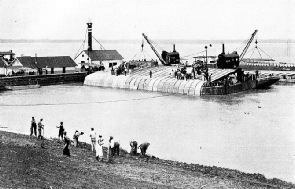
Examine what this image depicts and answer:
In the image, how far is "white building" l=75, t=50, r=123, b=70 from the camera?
81125mm

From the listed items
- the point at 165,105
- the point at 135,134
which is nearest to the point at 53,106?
the point at 165,105

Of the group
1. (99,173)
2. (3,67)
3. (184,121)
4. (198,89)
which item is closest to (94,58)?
(3,67)

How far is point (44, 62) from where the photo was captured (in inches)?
2736

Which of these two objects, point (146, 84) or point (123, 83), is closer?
point (146, 84)

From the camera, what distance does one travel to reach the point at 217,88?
179 feet

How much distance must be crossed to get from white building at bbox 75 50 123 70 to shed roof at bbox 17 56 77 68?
23.9 feet

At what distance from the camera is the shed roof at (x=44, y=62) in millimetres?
67625

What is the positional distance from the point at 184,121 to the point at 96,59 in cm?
4699

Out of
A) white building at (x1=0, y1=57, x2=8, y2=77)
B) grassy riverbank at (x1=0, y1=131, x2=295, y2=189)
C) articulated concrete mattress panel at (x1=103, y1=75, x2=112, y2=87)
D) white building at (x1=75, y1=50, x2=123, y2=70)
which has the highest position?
white building at (x1=75, y1=50, x2=123, y2=70)

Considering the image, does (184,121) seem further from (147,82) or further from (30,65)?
(30,65)

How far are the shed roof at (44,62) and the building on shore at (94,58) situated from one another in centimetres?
621

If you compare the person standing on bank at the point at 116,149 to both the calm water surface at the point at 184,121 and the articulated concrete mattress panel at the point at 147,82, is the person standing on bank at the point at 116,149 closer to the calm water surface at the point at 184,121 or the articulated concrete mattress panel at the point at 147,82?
the calm water surface at the point at 184,121

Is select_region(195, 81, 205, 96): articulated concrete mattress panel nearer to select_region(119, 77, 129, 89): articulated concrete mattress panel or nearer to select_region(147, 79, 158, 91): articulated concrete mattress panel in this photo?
select_region(147, 79, 158, 91): articulated concrete mattress panel

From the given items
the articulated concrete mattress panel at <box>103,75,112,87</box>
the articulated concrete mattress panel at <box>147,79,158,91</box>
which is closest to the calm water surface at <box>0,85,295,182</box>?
the articulated concrete mattress panel at <box>147,79,158,91</box>
